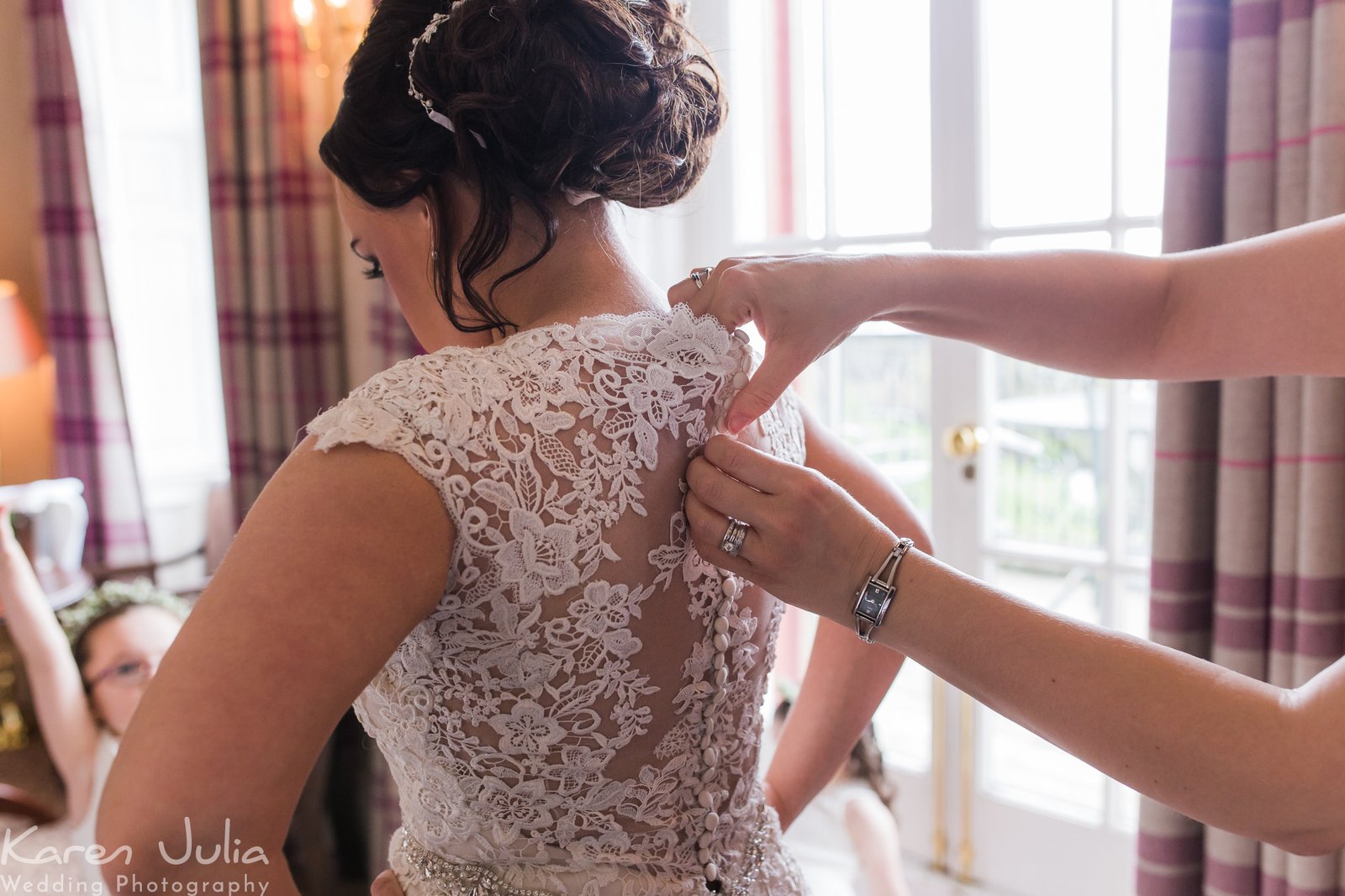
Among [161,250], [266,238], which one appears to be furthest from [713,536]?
[161,250]

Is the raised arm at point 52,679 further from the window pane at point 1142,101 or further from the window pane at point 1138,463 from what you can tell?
the window pane at point 1142,101

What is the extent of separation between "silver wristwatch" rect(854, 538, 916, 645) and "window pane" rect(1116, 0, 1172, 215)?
1639 mm

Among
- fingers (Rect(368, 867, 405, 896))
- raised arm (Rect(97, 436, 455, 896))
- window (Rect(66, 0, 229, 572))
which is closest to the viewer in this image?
raised arm (Rect(97, 436, 455, 896))

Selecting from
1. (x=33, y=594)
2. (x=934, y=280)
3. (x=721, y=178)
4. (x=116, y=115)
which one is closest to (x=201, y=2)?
(x=116, y=115)

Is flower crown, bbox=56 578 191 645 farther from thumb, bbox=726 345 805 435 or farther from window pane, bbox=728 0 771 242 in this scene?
thumb, bbox=726 345 805 435

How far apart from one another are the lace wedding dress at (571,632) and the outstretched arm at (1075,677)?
3.0 inches

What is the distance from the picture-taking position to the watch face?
884mm

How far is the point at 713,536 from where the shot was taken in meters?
0.88

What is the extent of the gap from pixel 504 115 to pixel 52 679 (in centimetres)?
204

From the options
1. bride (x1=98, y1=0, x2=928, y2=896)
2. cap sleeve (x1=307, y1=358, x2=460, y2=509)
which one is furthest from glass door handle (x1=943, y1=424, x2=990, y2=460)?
cap sleeve (x1=307, y1=358, x2=460, y2=509)

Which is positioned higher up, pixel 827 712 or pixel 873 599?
pixel 873 599

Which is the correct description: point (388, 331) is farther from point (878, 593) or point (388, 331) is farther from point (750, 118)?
point (878, 593)

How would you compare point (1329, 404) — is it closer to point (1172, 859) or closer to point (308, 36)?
point (1172, 859)

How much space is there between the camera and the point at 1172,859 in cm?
184
